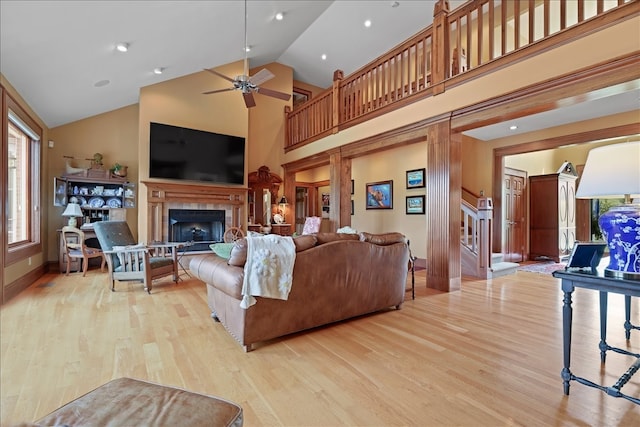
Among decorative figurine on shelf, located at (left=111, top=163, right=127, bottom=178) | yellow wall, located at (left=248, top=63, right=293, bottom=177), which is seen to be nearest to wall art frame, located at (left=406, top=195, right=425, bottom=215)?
yellow wall, located at (left=248, top=63, right=293, bottom=177)

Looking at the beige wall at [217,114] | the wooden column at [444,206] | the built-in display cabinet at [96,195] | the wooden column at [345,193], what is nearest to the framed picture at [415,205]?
the wooden column at [345,193]

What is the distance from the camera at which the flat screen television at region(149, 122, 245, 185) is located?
5957mm

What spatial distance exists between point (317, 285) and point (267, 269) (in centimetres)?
55

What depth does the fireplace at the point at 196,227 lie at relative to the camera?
6.30m

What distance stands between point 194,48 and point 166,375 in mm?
5223

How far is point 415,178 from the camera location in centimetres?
641

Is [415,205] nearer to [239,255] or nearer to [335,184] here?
[335,184]

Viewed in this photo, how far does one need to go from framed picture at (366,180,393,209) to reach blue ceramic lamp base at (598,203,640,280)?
5169 millimetres

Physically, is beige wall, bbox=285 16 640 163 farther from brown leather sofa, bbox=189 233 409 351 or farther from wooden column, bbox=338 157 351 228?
brown leather sofa, bbox=189 233 409 351

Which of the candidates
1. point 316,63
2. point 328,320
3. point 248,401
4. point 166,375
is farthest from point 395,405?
point 316,63

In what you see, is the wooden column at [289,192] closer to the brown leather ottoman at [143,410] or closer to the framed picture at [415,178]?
the framed picture at [415,178]

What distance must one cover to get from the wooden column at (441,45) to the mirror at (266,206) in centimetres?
481

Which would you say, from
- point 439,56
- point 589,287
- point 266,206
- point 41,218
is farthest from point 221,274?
point 266,206

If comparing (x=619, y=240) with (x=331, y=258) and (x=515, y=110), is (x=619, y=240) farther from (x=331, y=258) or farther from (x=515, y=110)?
(x=515, y=110)
